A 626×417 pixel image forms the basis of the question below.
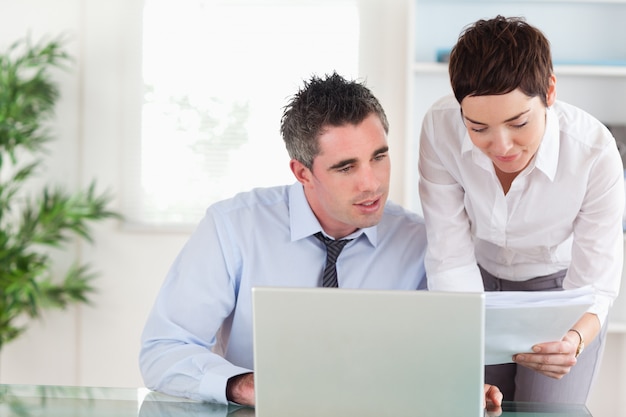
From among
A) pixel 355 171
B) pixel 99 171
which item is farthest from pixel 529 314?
pixel 99 171

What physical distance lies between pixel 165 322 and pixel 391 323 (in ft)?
2.98

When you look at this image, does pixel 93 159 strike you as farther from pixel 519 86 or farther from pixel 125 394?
pixel 519 86

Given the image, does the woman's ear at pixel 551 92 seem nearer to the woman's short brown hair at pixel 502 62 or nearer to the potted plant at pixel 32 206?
the woman's short brown hair at pixel 502 62

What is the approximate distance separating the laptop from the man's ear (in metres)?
0.89

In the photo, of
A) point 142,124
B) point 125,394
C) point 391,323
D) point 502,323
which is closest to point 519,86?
point 502,323

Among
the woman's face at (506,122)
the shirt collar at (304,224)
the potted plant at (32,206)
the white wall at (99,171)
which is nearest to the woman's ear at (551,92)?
the woman's face at (506,122)

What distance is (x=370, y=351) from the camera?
1.21m

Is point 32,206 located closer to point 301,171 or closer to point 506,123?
point 301,171

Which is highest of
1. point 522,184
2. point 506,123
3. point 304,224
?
point 506,123

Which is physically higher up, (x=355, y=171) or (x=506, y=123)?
(x=506, y=123)

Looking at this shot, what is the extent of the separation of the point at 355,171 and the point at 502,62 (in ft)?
1.63

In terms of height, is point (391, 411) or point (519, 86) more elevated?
point (519, 86)

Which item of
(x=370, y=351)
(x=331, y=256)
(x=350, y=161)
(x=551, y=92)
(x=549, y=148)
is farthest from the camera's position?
(x=331, y=256)

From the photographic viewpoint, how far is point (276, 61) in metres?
3.83
